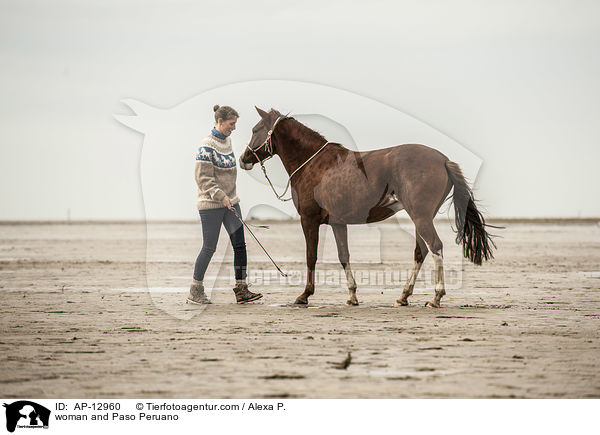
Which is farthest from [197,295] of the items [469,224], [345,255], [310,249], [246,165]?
[469,224]

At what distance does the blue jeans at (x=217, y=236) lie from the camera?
9.58 m

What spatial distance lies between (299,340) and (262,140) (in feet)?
12.3

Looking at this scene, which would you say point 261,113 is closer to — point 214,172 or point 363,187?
point 214,172

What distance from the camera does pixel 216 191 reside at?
369 inches

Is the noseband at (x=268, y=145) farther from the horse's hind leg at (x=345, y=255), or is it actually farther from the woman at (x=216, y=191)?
the horse's hind leg at (x=345, y=255)

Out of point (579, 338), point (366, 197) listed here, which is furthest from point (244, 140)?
point (579, 338)

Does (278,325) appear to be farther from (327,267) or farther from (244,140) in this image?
(327,267)

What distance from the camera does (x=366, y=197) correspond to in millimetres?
9281

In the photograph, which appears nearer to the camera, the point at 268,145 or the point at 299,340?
the point at 299,340

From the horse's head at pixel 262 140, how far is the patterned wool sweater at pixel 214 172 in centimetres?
38

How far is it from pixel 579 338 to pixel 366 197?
3.16 meters

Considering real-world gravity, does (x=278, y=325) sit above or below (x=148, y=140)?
below

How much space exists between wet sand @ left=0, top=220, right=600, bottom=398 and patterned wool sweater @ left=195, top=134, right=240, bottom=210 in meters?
1.38

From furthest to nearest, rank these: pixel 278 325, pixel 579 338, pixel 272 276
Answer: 1. pixel 272 276
2. pixel 278 325
3. pixel 579 338
